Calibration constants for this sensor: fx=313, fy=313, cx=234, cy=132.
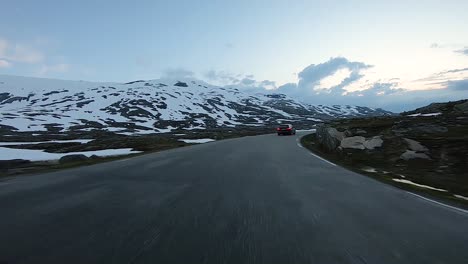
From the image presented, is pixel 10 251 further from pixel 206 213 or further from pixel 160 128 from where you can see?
pixel 160 128

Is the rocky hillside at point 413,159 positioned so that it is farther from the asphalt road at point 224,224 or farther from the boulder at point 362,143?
the asphalt road at point 224,224

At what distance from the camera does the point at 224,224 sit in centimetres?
650

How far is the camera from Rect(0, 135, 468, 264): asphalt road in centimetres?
493

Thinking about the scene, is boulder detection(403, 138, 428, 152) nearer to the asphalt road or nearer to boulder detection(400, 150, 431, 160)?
boulder detection(400, 150, 431, 160)

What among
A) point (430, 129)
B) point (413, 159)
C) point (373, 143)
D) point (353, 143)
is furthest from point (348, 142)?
point (430, 129)

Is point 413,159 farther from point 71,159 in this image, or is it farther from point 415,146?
point 71,159

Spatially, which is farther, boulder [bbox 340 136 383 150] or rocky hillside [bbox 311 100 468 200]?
boulder [bbox 340 136 383 150]

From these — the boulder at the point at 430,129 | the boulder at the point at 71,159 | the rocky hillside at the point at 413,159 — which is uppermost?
the boulder at the point at 430,129

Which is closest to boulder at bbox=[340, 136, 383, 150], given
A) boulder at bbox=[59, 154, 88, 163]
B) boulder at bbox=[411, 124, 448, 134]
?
boulder at bbox=[411, 124, 448, 134]

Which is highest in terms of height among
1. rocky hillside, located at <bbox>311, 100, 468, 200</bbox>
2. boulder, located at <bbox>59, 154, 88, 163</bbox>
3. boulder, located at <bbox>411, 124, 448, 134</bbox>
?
boulder, located at <bbox>411, 124, 448, 134</bbox>

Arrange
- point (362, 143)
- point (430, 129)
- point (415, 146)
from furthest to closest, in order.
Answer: point (430, 129), point (362, 143), point (415, 146)

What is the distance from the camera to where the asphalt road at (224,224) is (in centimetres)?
493

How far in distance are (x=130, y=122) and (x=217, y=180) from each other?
516 ft

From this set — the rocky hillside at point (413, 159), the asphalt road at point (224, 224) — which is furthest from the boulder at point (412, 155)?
the asphalt road at point (224, 224)
